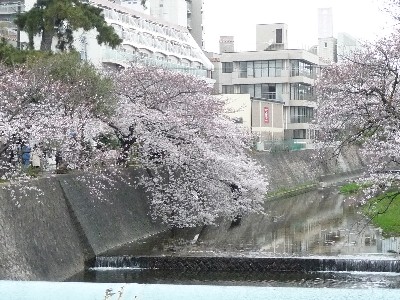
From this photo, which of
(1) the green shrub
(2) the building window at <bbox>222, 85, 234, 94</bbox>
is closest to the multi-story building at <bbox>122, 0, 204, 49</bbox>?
(2) the building window at <bbox>222, 85, 234, 94</bbox>

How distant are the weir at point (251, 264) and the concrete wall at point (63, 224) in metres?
1.34

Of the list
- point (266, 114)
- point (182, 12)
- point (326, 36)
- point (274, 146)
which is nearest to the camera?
point (274, 146)

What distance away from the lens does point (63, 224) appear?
18938 millimetres

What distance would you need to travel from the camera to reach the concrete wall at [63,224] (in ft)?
51.8

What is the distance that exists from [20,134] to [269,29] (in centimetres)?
5425

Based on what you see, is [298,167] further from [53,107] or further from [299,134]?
[53,107]

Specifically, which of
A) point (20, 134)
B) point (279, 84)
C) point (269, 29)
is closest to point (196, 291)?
point (20, 134)

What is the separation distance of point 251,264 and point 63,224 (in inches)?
232

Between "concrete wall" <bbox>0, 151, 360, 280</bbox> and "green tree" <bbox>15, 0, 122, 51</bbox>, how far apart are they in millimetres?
6254

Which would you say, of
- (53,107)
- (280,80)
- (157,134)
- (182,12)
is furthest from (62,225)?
(182,12)

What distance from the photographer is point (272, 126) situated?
5531 cm

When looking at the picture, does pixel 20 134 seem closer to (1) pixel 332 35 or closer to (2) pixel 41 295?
(2) pixel 41 295

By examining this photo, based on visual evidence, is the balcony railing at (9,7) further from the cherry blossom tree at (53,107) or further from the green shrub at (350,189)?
the green shrub at (350,189)

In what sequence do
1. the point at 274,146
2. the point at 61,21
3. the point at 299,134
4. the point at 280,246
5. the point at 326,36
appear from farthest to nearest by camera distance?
the point at 326,36 → the point at 299,134 → the point at 274,146 → the point at 61,21 → the point at 280,246
